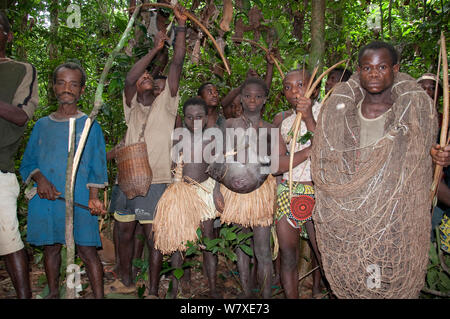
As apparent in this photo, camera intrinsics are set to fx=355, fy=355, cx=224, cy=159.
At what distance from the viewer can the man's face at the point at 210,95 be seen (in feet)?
11.9

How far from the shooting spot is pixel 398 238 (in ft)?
6.26

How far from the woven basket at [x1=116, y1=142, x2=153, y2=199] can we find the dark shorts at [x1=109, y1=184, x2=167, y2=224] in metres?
0.13

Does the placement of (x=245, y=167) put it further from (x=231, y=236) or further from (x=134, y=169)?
(x=134, y=169)

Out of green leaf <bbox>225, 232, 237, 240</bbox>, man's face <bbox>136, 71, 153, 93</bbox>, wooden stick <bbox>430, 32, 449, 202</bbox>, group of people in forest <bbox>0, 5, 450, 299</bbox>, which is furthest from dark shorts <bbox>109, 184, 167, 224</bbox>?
wooden stick <bbox>430, 32, 449, 202</bbox>

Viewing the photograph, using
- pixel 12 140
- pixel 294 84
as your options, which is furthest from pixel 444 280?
pixel 12 140

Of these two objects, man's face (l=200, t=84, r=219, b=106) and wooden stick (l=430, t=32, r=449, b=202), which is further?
man's face (l=200, t=84, r=219, b=106)

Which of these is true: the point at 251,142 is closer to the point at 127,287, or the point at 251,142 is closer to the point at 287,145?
the point at 287,145

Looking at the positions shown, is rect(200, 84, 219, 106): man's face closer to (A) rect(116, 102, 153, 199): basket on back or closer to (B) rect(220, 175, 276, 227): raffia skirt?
(A) rect(116, 102, 153, 199): basket on back

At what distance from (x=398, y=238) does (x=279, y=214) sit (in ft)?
3.12

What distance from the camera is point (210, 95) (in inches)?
143

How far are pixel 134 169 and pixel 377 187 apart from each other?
5.91ft

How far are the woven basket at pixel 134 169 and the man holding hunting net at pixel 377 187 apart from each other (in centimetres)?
137

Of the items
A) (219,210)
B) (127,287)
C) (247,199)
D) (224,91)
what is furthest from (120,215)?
(224,91)

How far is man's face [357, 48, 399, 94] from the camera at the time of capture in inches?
83.7
